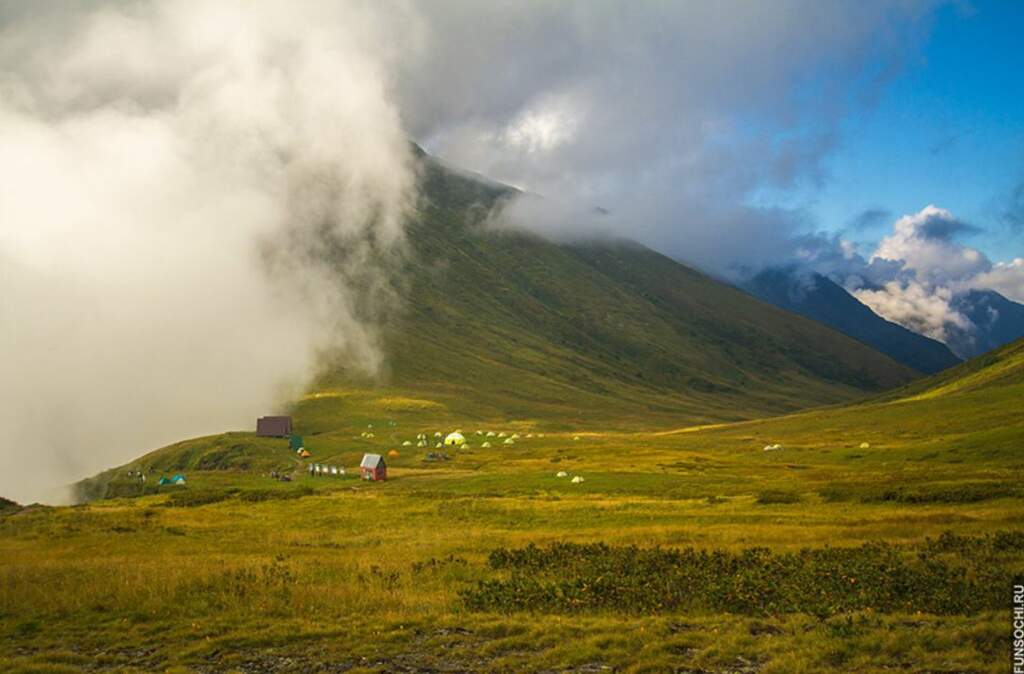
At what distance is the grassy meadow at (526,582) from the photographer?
63.1 ft

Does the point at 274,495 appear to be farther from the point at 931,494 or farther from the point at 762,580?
the point at 762,580

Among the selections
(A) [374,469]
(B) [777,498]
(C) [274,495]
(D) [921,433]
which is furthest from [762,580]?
(D) [921,433]

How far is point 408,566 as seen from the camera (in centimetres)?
3331

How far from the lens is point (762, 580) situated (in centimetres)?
2683

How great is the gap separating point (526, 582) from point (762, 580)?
877 cm

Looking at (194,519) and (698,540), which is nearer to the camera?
(698,540)

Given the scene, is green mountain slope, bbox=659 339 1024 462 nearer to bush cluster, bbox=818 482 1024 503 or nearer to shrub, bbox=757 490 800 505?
bush cluster, bbox=818 482 1024 503

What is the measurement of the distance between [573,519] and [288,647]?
34.7 meters

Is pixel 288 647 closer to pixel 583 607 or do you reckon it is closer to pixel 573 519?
pixel 583 607

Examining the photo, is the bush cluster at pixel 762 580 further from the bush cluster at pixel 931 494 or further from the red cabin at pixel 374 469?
the red cabin at pixel 374 469

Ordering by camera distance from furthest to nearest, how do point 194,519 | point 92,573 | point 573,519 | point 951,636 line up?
point 194,519 → point 573,519 → point 92,573 → point 951,636

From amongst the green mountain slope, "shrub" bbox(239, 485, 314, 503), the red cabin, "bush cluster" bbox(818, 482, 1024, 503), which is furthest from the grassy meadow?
the red cabin

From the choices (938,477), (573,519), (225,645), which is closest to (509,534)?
(573,519)

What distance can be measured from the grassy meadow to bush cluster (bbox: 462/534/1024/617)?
134 mm
